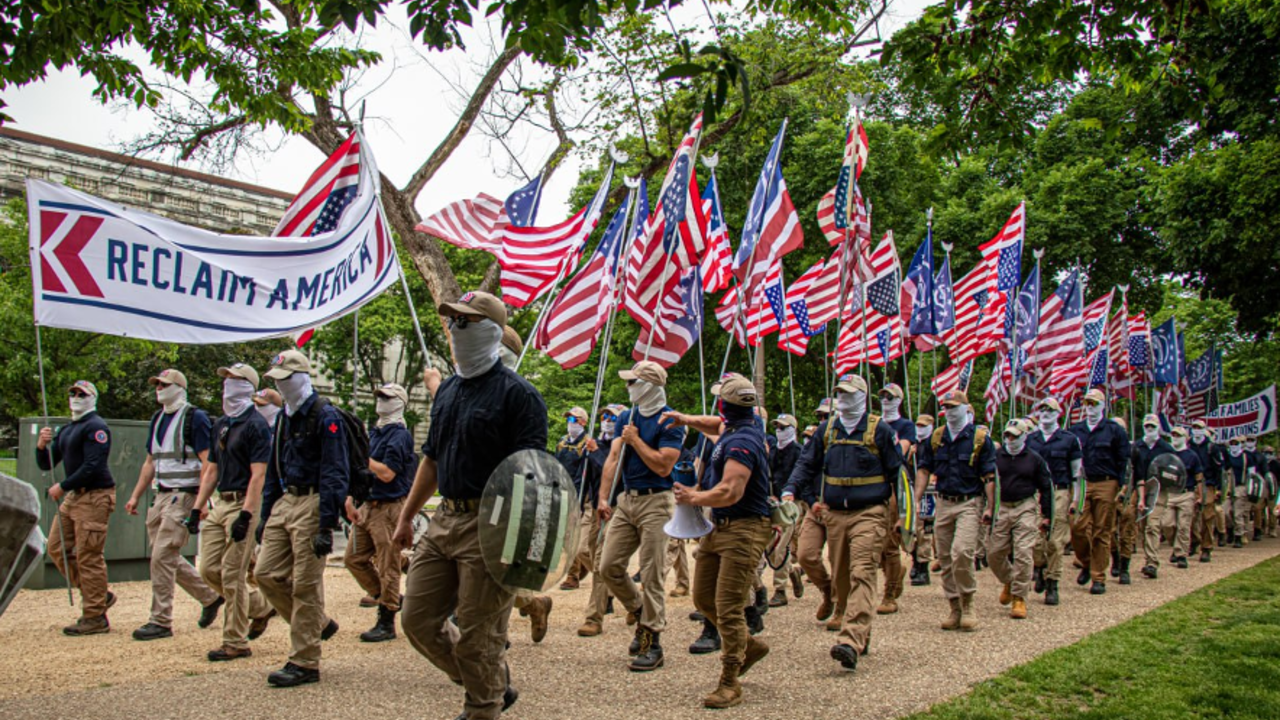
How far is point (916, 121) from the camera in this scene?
3509 centimetres

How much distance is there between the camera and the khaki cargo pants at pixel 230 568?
7543 millimetres

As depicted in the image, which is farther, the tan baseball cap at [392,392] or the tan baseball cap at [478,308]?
the tan baseball cap at [392,392]

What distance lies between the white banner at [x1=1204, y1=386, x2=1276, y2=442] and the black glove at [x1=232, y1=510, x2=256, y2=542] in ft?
69.3

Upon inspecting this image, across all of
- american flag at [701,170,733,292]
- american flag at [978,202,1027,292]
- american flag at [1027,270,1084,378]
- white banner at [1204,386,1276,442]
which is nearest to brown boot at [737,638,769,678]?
american flag at [701,170,733,292]

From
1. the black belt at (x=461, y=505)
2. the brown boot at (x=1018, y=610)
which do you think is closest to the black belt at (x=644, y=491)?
the black belt at (x=461, y=505)

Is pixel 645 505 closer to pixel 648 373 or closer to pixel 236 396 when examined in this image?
pixel 648 373

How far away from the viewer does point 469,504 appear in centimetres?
495

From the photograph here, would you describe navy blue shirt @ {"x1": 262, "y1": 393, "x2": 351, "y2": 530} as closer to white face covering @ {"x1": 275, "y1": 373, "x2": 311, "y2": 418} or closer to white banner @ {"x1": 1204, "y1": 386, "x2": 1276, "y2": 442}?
white face covering @ {"x1": 275, "y1": 373, "x2": 311, "y2": 418}

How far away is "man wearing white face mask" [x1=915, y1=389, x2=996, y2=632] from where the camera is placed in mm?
9633

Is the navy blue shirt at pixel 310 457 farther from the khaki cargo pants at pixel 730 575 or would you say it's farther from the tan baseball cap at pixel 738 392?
the tan baseball cap at pixel 738 392

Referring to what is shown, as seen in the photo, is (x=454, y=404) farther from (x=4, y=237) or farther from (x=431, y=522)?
(x=4, y=237)

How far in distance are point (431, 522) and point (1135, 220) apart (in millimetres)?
28047

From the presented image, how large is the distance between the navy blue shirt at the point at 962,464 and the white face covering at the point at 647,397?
152 inches

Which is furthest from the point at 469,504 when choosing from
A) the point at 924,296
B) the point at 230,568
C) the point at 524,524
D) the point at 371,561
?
the point at 924,296
